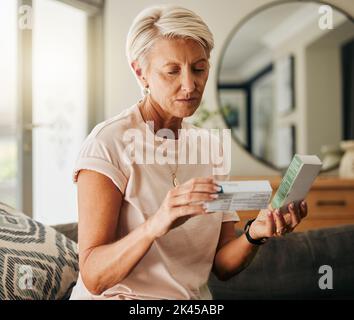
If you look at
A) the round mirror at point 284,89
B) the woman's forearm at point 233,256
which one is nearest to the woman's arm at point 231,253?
the woman's forearm at point 233,256

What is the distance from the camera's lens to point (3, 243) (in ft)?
2.68

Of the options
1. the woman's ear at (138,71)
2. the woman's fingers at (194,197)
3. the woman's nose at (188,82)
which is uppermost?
the woman's ear at (138,71)

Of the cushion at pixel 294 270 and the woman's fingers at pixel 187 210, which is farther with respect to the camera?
the cushion at pixel 294 270

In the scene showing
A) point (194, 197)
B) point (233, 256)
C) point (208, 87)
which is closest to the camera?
point (194, 197)

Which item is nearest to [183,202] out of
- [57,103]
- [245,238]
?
[245,238]

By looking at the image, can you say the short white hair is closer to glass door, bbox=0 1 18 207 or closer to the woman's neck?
the woman's neck

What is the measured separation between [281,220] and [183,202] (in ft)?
0.59

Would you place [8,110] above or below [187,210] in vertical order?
above

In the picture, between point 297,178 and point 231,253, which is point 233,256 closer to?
point 231,253

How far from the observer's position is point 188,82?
28.0 inches

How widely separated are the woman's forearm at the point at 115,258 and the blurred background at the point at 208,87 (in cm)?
34

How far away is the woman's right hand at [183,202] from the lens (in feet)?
1.89

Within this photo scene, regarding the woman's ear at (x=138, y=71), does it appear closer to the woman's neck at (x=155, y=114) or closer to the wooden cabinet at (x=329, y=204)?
the woman's neck at (x=155, y=114)
